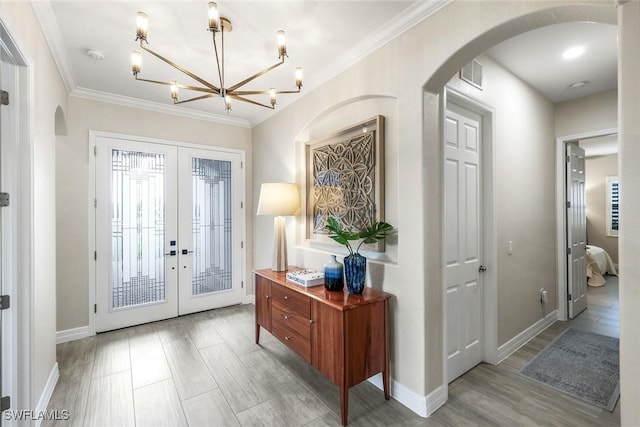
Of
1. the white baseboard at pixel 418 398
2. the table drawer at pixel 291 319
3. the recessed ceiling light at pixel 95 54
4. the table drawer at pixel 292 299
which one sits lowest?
the white baseboard at pixel 418 398

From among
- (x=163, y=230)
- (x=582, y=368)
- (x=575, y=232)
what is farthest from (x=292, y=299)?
(x=575, y=232)

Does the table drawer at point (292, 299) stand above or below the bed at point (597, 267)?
above

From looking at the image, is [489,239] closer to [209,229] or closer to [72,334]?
[209,229]

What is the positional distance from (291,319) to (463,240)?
65.2 inches

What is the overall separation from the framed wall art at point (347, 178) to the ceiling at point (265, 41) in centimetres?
66

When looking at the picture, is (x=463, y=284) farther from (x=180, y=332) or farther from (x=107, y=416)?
(x=180, y=332)

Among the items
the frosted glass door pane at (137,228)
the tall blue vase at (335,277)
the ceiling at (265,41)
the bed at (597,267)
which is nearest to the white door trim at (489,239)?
the ceiling at (265,41)

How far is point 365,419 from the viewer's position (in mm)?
2018

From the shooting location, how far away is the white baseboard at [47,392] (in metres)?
1.99

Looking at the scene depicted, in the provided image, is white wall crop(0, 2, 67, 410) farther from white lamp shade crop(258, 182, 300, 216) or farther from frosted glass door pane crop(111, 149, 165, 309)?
white lamp shade crop(258, 182, 300, 216)

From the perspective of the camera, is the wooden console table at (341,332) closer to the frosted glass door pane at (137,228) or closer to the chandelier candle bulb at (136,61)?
the chandelier candle bulb at (136,61)

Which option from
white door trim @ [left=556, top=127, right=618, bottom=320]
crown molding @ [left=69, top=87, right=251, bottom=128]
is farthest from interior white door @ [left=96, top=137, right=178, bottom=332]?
white door trim @ [left=556, top=127, right=618, bottom=320]

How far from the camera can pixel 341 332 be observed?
1997 mm

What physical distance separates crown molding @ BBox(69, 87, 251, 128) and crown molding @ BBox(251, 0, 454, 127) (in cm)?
160
